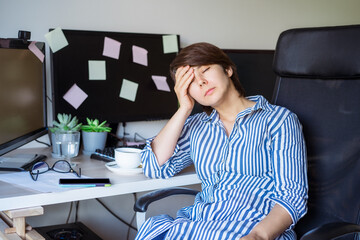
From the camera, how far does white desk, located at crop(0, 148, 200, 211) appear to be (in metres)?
1.32

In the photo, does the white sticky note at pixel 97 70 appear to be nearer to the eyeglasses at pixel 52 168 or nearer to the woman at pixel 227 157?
the eyeglasses at pixel 52 168

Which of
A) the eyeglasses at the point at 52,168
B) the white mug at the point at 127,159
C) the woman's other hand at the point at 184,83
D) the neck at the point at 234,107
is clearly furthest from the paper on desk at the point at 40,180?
the neck at the point at 234,107

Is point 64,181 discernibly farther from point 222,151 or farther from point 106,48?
point 106,48

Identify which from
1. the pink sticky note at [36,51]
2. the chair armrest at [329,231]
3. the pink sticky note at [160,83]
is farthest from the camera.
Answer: the pink sticky note at [160,83]

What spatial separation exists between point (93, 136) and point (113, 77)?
309mm

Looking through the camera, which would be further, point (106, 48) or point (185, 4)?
point (185, 4)

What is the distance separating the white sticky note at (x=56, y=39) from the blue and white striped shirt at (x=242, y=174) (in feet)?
2.10

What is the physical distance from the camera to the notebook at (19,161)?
159 centimetres

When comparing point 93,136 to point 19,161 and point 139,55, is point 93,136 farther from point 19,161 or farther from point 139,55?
point 139,55

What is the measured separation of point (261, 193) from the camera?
1406mm

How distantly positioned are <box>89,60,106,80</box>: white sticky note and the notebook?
42 centimetres

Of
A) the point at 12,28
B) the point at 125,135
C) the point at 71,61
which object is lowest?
the point at 125,135

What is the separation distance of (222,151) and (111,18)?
93 cm

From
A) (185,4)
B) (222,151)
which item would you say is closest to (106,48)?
(185,4)
